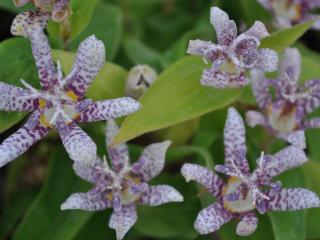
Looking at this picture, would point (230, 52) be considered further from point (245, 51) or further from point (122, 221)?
point (122, 221)

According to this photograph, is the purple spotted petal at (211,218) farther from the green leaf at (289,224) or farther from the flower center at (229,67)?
the flower center at (229,67)

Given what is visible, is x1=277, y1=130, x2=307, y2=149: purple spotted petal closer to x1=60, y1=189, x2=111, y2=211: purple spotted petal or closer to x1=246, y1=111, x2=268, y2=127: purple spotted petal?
x1=246, y1=111, x2=268, y2=127: purple spotted petal

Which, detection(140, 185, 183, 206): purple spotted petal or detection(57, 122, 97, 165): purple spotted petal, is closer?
detection(57, 122, 97, 165): purple spotted petal

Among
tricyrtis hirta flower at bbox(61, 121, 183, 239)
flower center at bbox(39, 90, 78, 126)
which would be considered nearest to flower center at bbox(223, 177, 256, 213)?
tricyrtis hirta flower at bbox(61, 121, 183, 239)

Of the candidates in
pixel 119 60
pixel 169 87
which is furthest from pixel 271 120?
pixel 119 60

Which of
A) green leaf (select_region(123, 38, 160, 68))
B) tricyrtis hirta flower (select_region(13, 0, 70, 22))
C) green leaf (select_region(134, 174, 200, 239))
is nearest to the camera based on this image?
tricyrtis hirta flower (select_region(13, 0, 70, 22))

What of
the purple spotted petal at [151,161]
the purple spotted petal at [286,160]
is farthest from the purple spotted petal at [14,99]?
the purple spotted petal at [286,160]

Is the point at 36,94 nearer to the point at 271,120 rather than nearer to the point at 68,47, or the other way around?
the point at 68,47
